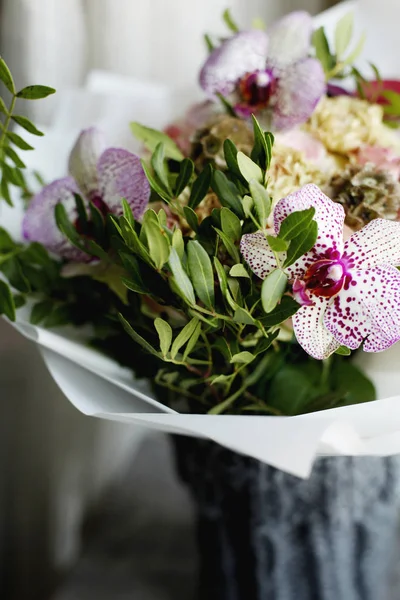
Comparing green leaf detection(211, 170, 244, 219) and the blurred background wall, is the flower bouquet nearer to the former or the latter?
green leaf detection(211, 170, 244, 219)

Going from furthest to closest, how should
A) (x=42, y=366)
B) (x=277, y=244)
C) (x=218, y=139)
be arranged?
(x=42, y=366), (x=218, y=139), (x=277, y=244)

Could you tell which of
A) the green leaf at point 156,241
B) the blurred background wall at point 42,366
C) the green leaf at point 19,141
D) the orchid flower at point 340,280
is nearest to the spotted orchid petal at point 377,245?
the orchid flower at point 340,280

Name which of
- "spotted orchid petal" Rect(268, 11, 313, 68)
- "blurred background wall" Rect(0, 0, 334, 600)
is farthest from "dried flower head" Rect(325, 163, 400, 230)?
"blurred background wall" Rect(0, 0, 334, 600)

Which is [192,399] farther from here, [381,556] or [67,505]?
[67,505]

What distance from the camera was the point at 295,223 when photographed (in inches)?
13.0

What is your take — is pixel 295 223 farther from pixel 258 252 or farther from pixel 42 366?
pixel 42 366

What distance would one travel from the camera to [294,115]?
0.44 metres

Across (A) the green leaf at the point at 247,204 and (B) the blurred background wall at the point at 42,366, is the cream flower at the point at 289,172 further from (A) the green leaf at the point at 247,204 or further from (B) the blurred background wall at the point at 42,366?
(B) the blurred background wall at the point at 42,366

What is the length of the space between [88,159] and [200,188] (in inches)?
3.8

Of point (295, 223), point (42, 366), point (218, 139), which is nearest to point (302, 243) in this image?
point (295, 223)

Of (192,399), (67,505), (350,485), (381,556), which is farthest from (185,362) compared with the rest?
(67,505)

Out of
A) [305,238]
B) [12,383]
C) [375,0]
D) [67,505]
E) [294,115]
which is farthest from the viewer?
[67,505]

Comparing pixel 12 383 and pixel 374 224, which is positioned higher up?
pixel 374 224

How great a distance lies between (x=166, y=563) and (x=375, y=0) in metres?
0.58
